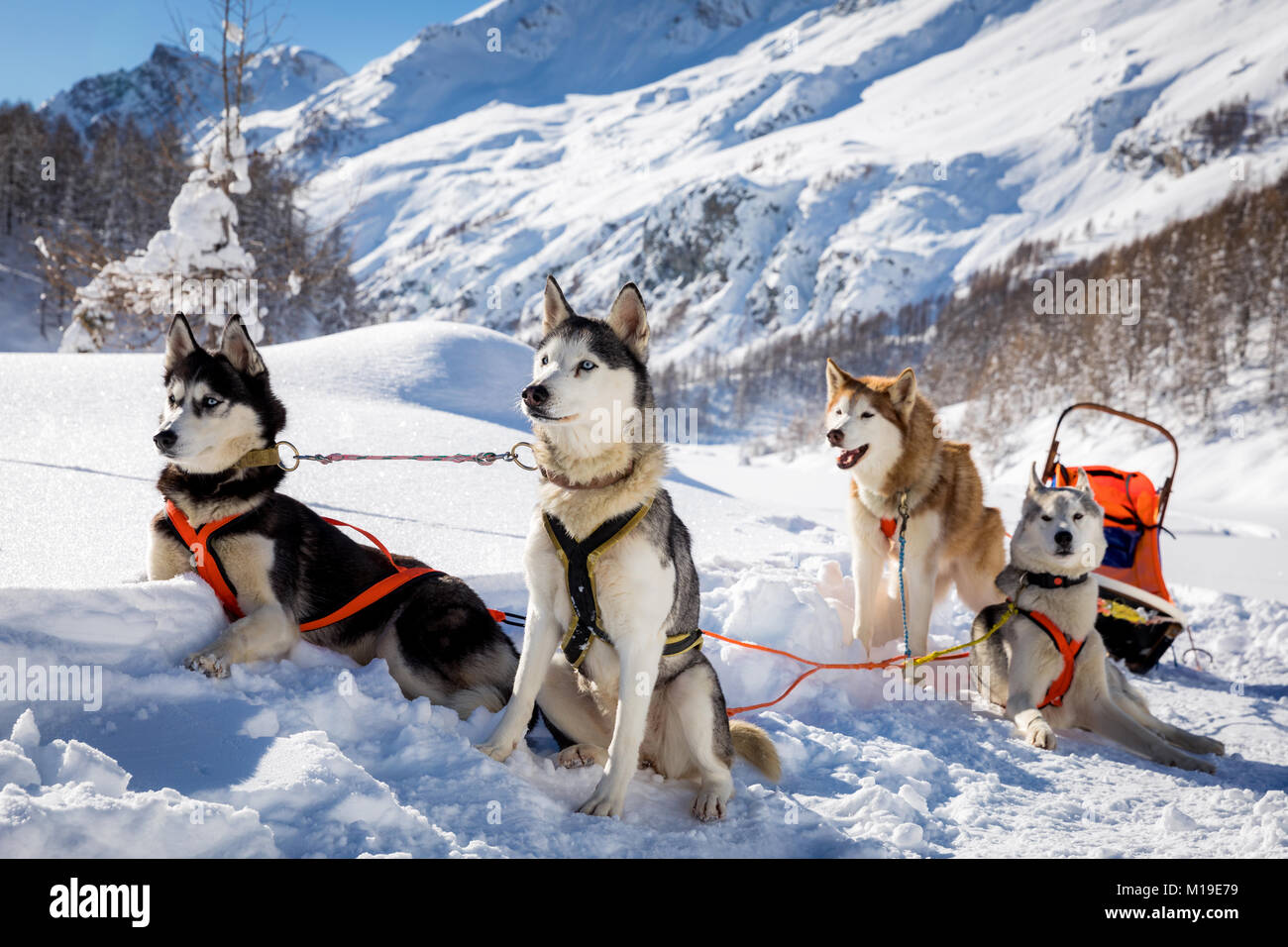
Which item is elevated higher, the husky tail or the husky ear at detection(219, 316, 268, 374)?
the husky ear at detection(219, 316, 268, 374)

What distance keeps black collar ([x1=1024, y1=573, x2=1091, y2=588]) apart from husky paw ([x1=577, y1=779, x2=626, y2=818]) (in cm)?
291

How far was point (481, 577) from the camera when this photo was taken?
469cm

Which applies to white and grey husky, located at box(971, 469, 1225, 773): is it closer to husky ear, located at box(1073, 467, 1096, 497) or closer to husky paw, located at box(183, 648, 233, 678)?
husky ear, located at box(1073, 467, 1096, 497)

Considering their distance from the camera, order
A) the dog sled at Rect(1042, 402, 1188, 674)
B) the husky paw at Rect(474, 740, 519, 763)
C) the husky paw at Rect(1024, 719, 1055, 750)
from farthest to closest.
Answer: the dog sled at Rect(1042, 402, 1188, 674)
the husky paw at Rect(1024, 719, 1055, 750)
the husky paw at Rect(474, 740, 519, 763)

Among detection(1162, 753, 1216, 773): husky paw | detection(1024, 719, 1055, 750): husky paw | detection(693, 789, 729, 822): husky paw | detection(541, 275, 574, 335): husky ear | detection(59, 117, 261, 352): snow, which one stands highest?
detection(59, 117, 261, 352): snow

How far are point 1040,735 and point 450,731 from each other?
117 inches

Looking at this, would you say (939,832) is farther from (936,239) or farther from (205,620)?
(936,239)

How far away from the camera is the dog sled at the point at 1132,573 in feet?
17.0

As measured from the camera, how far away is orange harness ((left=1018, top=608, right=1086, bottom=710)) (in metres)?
4.06

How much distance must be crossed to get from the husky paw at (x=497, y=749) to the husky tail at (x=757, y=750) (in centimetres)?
94

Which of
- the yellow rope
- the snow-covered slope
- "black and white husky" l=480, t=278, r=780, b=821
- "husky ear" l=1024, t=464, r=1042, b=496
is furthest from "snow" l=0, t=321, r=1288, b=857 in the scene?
the snow-covered slope

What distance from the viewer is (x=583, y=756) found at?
291 centimetres

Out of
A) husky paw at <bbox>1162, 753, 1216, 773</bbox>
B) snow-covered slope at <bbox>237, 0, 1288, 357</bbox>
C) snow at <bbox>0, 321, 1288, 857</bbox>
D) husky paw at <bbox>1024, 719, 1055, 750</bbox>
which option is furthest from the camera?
snow-covered slope at <bbox>237, 0, 1288, 357</bbox>

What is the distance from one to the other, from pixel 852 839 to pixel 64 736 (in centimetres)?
256
